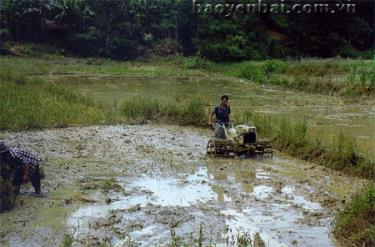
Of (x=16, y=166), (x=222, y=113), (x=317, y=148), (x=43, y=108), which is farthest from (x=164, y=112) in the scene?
(x=16, y=166)

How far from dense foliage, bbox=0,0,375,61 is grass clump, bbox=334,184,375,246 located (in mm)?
31283

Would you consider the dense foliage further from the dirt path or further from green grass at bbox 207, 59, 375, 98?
the dirt path

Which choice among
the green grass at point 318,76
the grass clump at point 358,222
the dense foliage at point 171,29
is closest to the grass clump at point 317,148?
the grass clump at point 358,222

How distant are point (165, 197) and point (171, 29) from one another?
118ft

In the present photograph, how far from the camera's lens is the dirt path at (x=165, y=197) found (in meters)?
7.39

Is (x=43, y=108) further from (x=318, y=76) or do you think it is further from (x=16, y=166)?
(x=318, y=76)

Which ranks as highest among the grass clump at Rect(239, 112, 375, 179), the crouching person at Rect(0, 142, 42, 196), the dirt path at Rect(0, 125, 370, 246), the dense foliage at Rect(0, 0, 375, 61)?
the dense foliage at Rect(0, 0, 375, 61)

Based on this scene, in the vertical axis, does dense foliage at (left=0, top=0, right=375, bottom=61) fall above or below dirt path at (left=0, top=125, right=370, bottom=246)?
above

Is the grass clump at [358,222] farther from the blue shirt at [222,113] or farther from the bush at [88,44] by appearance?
the bush at [88,44]

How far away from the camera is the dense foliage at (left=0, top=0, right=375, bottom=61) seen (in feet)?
130

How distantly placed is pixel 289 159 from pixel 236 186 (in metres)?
2.48

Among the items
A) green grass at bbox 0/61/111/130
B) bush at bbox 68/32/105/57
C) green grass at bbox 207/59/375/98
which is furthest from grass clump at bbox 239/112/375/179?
bush at bbox 68/32/105/57

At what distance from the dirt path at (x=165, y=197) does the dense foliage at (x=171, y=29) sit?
26.5 meters

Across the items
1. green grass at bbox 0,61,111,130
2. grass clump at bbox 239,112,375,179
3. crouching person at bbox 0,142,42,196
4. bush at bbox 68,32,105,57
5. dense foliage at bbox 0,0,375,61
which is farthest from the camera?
bush at bbox 68,32,105,57
